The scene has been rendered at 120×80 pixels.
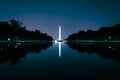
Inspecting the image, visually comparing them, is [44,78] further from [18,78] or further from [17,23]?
[17,23]

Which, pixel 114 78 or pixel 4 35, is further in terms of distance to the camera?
pixel 4 35

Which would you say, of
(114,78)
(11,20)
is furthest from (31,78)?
(11,20)

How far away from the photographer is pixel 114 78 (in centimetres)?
949

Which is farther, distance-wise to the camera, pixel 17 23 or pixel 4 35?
pixel 17 23

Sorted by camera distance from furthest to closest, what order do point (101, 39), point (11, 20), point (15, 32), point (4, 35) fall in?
point (101, 39) → point (11, 20) → point (15, 32) → point (4, 35)

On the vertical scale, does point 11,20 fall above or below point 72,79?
above

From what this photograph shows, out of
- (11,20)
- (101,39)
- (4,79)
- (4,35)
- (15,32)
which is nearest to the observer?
(4,79)

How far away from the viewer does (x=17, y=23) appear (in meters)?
119

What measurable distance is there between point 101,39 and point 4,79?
122 meters

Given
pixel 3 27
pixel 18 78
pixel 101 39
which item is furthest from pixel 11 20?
pixel 18 78

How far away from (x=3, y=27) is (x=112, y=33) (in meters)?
54.1

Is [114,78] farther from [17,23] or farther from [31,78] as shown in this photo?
[17,23]

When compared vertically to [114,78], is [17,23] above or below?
above

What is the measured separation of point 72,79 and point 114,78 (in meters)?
1.89
